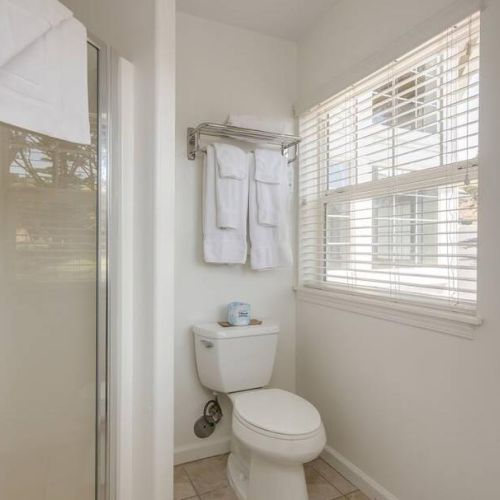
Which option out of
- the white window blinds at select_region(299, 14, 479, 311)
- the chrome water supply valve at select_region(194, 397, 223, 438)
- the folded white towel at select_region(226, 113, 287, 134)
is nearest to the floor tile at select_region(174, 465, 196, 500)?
the chrome water supply valve at select_region(194, 397, 223, 438)

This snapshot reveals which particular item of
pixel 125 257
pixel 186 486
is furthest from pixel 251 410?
pixel 125 257

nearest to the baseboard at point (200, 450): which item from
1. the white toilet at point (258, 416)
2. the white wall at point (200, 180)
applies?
the white wall at point (200, 180)

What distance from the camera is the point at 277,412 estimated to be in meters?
1.51

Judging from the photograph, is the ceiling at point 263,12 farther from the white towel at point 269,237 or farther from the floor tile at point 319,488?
the floor tile at point 319,488

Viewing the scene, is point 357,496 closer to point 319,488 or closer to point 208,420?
point 319,488

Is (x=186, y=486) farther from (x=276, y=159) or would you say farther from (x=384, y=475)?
(x=276, y=159)

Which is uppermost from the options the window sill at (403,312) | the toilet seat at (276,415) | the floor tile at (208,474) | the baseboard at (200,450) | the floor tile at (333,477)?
the window sill at (403,312)

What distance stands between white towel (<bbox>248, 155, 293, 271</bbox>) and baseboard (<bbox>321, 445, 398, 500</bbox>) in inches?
39.2

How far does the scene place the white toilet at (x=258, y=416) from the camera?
1.37m

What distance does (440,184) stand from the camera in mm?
1411

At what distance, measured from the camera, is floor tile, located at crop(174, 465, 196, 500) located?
165 centimetres

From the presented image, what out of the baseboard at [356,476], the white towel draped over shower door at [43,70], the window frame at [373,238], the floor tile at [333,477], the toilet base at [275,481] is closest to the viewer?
the white towel draped over shower door at [43,70]

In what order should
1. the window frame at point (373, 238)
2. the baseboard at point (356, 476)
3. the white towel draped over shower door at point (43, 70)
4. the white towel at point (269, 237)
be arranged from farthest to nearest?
1. the white towel at point (269, 237)
2. the baseboard at point (356, 476)
3. the window frame at point (373, 238)
4. the white towel draped over shower door at point (43, 70)

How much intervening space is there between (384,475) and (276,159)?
5.15 ft
